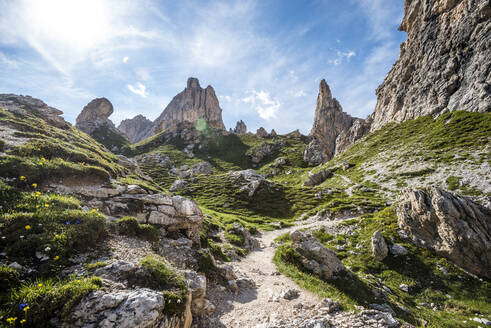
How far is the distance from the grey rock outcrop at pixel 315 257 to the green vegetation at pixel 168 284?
11.2 metres

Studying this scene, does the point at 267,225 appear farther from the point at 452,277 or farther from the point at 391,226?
the point at 452,277

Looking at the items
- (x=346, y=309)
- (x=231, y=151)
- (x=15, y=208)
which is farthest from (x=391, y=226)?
(x=231, y=151)

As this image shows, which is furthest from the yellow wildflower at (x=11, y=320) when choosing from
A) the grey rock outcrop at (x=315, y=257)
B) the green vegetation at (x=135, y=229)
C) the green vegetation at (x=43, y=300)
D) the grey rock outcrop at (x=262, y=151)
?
the grey rock outcrop at (x=262, y=151)

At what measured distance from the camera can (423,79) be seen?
278ft

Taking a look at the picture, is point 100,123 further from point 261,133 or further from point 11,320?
point 11,320

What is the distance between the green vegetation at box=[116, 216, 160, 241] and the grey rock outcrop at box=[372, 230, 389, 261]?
2081 cm

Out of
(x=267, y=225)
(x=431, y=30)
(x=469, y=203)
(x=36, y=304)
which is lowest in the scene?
(x=267, y=225)

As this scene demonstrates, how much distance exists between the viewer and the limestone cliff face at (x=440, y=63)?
207 feet

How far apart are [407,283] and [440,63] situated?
107826 millimetres

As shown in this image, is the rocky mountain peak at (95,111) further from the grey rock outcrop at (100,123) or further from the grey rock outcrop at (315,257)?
the grey rock outcrop at (315,257)

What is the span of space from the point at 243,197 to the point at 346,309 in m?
50.0

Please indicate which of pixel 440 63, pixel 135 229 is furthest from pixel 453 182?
pixel 440 63

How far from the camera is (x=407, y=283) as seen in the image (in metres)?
15.9

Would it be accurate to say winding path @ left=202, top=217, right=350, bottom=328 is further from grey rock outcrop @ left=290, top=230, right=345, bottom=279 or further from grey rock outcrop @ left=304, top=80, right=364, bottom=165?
grey rock outcrop @ left=304, top=80, right=364, bottom=165
